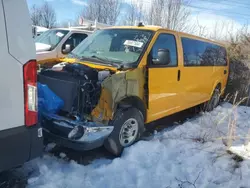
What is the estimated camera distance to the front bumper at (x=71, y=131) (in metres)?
3.41

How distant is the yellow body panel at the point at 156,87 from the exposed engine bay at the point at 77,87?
13 centimetres

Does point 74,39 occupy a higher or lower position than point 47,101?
higher

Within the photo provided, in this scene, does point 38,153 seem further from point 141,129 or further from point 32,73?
point 141,129

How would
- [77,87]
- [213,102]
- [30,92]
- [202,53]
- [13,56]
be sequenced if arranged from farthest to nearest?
[213,102], [202,53], [77,87], [30,92], [13,56]

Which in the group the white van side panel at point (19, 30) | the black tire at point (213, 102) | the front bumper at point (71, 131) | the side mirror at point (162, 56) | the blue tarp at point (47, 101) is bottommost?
the black tire at point (213, 102)

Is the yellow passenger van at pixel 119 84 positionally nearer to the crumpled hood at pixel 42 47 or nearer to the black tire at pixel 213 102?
the black tire at pixel 213 102

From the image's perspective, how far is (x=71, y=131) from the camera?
11.3 feet

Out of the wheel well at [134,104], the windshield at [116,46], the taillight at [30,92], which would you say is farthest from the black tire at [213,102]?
the taillight at [30,92]

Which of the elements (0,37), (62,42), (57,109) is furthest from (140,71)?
(62,42)

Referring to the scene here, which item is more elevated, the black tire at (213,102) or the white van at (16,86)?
the white van at (16,86)

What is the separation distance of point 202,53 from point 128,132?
3.25 m

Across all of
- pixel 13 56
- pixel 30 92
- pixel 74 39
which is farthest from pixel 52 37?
pixel 13 56

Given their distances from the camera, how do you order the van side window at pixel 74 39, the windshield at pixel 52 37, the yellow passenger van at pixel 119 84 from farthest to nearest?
the van side window at pixel 74 39 → the windshield at pixel 52 37 → the yellow passenger van at pixel 119 84

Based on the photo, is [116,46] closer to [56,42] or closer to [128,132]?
[128,132]
